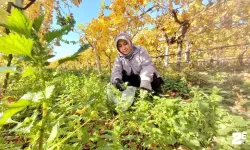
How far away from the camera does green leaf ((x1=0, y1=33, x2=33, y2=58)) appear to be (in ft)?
2.07

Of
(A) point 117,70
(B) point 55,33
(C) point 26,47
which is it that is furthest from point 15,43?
(A) point 117,70

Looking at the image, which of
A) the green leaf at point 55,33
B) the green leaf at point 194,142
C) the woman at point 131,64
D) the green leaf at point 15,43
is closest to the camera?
the green leaf at point 15,43

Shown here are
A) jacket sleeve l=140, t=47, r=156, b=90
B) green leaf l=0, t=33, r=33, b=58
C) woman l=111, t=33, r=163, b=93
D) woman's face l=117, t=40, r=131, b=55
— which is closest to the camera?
green leaf l=0, t=33, r=33, b=58

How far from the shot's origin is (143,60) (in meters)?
4.02

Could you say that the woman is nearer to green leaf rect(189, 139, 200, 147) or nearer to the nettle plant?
green leaf rect(189, 139, 200, 147)

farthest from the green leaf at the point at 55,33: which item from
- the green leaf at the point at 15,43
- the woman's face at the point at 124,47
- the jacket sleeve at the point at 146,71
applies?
the woman's face at the point at 124,47

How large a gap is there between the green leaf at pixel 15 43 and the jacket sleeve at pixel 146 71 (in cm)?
257

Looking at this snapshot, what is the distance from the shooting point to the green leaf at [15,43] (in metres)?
0.63

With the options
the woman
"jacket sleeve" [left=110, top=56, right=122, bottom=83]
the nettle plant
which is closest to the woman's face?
the woman

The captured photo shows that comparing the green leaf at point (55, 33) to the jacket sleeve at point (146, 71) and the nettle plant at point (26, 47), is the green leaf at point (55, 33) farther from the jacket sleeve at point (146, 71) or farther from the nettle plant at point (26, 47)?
the jacket sleeve at point (146, 71)

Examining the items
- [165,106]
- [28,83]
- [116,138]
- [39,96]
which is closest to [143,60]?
[165,106]

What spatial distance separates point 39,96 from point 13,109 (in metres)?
0.10

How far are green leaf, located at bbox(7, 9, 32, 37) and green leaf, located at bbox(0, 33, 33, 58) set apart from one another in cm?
6

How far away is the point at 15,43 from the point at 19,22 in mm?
90
